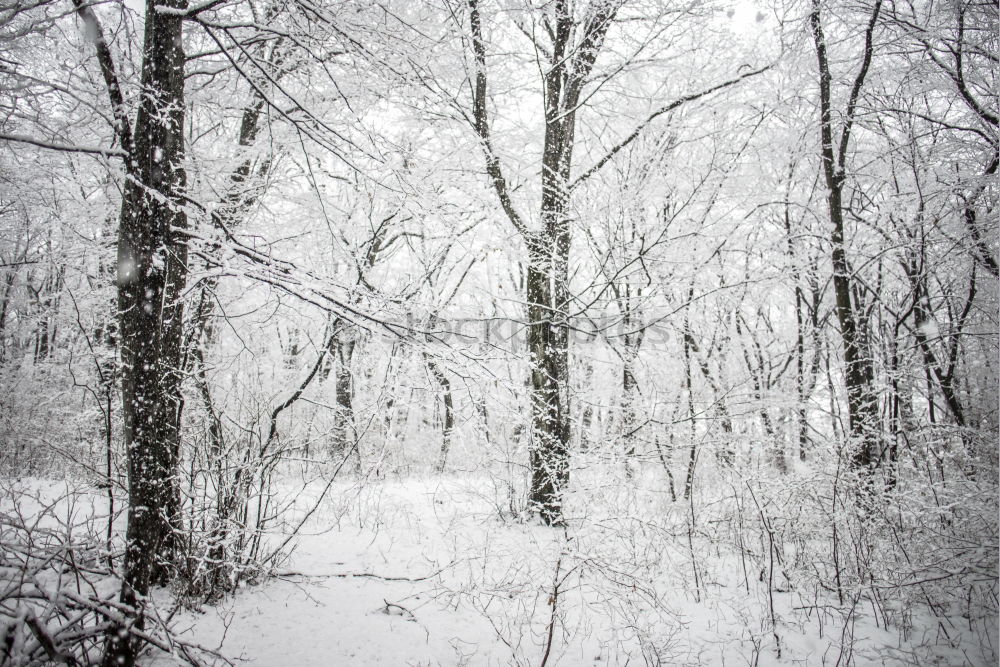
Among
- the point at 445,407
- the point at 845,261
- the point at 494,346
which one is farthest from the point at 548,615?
the point at 845,261

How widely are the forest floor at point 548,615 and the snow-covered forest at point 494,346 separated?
0.11 ft

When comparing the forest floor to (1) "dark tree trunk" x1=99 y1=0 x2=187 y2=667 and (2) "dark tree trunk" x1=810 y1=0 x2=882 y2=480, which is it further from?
(2) "dark tree trunk" x1=810 y1=0 x2=882 y2=480

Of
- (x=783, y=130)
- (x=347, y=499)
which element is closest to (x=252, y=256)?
(x=347, y=499)

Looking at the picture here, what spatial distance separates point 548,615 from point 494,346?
215 cm

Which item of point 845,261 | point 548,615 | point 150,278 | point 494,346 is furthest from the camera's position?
point 845,261

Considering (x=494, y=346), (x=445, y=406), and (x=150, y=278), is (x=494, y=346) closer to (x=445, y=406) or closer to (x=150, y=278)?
(x=445, y=406)

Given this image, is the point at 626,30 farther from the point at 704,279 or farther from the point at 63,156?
the point at 63,156

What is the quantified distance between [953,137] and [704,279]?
3162 millimetres

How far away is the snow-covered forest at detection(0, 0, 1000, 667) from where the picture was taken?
2566 mm

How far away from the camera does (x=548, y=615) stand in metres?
3.36

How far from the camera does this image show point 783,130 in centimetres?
818

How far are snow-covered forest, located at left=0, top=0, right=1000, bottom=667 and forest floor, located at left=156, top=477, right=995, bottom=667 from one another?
→ 1.4 inches

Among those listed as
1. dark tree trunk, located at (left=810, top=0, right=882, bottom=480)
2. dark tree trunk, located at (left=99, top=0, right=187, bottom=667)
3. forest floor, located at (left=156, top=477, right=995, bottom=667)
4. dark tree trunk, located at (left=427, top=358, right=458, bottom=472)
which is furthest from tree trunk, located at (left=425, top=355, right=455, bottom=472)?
dark tree trunk, located at (left=810, top=0, right=882, bottom=480)

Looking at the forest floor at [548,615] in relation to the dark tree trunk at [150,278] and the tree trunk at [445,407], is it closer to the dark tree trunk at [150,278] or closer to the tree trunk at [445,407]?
the dark tree trunk at [150,278]
